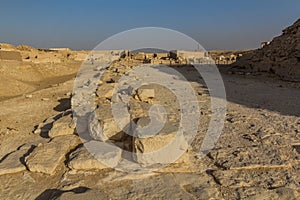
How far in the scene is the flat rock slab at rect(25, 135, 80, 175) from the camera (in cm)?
321

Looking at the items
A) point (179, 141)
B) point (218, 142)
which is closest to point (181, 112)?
point (218, 142)

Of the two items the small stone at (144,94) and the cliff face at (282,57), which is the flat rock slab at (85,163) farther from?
the cliff face at (282,57)

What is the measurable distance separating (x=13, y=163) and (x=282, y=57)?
14.9m

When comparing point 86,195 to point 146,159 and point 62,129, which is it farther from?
point 62,129

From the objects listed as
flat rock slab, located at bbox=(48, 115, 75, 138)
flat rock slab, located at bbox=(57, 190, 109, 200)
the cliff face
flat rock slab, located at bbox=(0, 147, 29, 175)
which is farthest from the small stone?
the cliff face

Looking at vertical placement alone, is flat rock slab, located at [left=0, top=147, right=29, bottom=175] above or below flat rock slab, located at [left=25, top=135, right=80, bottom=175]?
below

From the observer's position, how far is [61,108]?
6.95 meters

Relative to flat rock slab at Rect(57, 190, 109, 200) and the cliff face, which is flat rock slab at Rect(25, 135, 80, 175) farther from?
the cliff face

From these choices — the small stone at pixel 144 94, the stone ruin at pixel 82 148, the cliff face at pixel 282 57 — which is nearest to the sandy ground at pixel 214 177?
the stone ruin at pixel 82 148

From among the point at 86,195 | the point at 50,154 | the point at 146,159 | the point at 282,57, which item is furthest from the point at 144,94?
the point at 282,57

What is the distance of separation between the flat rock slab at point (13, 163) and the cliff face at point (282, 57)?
1208 centimetres

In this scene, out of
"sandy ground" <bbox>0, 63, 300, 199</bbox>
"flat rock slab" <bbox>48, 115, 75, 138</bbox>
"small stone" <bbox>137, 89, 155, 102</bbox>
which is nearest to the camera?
"sandy ground" <bbox>0, 63, 300, 199</bbox>

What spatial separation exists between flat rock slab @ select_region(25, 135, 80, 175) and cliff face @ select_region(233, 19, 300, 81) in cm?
1146

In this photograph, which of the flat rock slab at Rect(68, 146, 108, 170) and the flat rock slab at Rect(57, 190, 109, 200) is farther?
the flat rock slab at Rect(68, 146, 108, 170)
